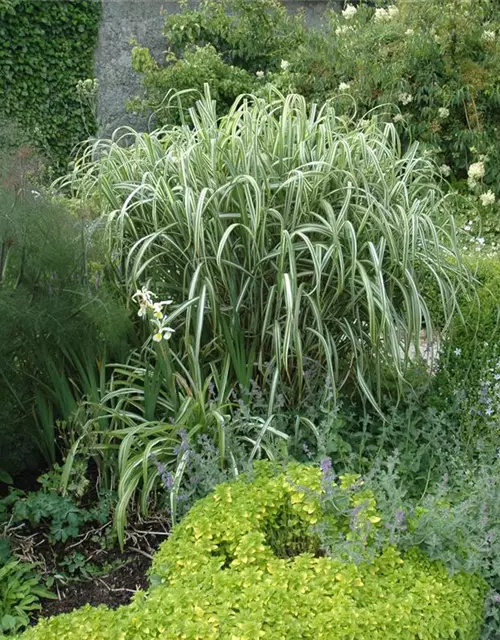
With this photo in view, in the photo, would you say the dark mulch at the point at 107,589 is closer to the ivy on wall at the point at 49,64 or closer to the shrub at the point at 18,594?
the shrub at the point at 18,594

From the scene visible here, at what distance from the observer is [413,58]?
6.27m

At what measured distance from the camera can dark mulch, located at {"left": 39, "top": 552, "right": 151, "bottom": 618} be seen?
219 centimetres

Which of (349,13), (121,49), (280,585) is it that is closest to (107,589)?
(280,585)

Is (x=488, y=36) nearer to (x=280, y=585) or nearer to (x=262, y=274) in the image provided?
(x=262, y=274)

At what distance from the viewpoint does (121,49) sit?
818 cm

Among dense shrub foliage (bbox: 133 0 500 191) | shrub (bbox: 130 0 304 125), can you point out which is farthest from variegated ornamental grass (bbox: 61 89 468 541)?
shrub (bbox: 130 0 304 125)

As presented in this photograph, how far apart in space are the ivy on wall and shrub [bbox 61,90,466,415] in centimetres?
479

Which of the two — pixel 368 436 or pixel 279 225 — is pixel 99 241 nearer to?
pixel 279 225

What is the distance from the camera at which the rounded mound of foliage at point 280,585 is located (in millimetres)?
1669

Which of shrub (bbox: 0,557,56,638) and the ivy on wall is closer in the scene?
shrub (bbox: 0,557,56,638)

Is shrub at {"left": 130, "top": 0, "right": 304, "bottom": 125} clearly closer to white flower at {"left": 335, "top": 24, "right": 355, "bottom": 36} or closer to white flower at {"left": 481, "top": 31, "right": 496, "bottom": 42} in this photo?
white flower at {"left": 335, "top": 24, "right": 355, "bottom": 36}

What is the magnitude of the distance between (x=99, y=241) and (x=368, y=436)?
118cm

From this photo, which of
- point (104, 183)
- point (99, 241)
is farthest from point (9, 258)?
point (104, 183)

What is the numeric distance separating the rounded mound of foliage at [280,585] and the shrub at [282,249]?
557mm
